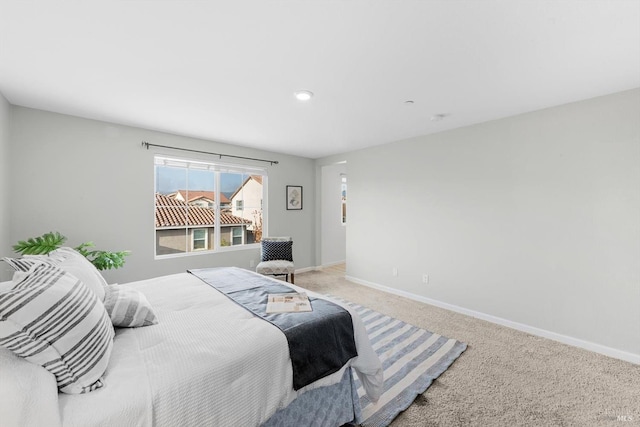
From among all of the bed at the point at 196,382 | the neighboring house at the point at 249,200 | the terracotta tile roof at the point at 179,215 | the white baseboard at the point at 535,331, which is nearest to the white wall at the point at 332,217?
the neighboring house at the point at 249,200

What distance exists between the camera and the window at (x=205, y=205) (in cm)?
383

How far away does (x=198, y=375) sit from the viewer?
1.09 m

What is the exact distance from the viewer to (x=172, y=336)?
1.38 meters

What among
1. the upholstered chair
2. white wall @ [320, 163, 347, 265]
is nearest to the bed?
the upholstered chair

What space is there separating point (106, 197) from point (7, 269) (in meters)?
1.08

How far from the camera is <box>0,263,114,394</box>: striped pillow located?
93 cm

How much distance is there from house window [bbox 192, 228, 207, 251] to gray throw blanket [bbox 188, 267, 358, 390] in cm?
244

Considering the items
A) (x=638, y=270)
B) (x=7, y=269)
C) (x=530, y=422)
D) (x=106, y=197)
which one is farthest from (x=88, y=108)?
(x=638, y=270)

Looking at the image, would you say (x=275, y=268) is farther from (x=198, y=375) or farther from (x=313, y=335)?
(x=198, y=375)

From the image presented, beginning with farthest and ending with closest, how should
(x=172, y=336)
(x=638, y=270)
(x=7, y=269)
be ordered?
(x=7, y=269) → (x=638, y=270) → (x=172, y=336)

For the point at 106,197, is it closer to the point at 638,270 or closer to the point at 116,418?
the point at 116,418

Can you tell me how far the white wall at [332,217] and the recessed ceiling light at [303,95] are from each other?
3239 mm

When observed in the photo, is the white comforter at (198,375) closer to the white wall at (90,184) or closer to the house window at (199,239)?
the white wall at (90,184)

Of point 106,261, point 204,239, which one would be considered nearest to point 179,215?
point 204,239
